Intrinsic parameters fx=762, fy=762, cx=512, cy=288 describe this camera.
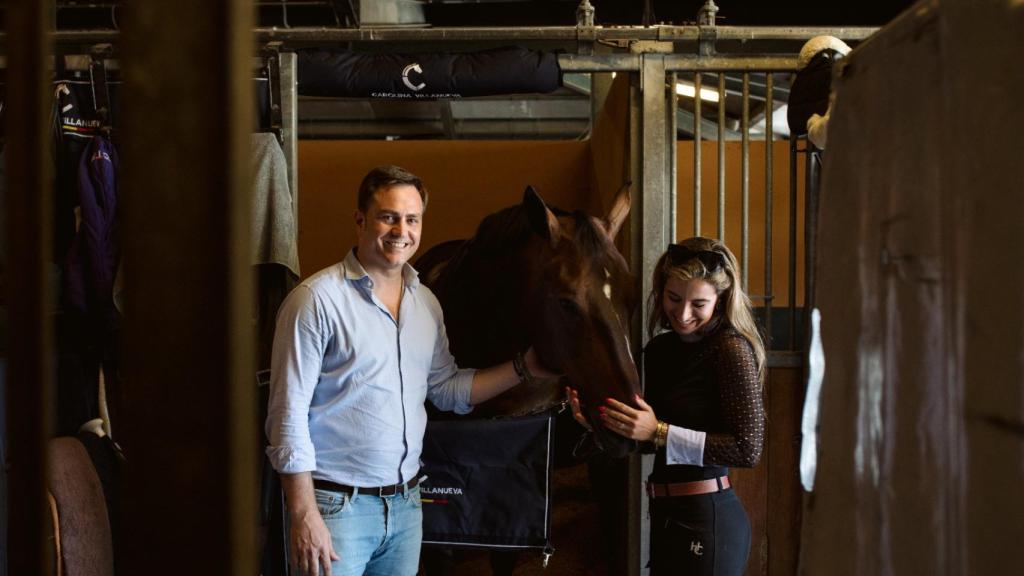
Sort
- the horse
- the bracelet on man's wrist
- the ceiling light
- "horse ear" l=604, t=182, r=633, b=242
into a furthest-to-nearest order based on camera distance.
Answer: the ceiling light
"horse ear" l=604, t=182, r=633, b=242
the bracelet on man's wrist
the horse

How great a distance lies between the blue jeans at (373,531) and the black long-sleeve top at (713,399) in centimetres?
58

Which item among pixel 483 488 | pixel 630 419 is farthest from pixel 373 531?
pixel 630 419

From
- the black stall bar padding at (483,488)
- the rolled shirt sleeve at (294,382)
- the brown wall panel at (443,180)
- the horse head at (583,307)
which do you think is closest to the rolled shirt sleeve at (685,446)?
the horse head at (583,307)

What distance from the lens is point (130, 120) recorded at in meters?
0.61

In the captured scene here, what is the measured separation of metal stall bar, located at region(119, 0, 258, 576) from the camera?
23.9 inches

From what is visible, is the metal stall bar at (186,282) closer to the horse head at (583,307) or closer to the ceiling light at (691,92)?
the horse head at (583,307)

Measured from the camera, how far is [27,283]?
653 mm

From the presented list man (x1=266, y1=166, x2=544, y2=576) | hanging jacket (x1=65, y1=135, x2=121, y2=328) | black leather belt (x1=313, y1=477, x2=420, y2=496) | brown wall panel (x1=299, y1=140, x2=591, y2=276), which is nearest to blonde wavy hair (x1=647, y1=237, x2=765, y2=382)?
man (x1=266, y1=166, x2=544, y2=576)

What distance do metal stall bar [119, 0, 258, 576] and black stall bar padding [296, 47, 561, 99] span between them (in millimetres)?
1769

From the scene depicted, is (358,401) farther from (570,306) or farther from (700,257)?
(700,257)

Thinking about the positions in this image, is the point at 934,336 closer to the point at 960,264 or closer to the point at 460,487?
the point at 960,264

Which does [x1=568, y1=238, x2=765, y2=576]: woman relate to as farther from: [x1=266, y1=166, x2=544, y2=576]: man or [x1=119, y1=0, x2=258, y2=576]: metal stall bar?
[x1=119, y1=0, x2=258, y2=576]: metal stall bar

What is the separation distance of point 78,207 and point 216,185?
1837 millimetres

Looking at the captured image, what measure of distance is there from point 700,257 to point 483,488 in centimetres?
87
